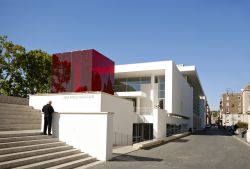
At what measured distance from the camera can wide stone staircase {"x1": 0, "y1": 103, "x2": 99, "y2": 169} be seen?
9104 millimetres

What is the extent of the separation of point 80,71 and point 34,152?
12.1 m

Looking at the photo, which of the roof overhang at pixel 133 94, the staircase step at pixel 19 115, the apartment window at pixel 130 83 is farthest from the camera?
the apartment window at pixel 130 83

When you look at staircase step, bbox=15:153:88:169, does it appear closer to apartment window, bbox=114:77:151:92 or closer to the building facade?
the building facade

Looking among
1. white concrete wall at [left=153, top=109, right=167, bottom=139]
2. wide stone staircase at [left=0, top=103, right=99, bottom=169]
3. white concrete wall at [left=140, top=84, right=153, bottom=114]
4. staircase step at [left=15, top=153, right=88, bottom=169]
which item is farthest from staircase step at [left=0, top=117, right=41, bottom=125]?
white concrete wall at [left=140, top=84, right=153, bottom=114]

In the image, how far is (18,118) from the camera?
1522 cm

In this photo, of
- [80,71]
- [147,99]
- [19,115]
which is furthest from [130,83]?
[19,115]

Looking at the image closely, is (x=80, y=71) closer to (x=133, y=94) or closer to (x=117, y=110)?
(x=117, y=110)

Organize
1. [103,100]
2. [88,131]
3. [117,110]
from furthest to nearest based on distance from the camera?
1. [117,110]
2. [103,100]
3. [88,131]

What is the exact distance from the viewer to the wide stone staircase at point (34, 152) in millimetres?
9104

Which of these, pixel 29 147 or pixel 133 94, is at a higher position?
pixel 133 94

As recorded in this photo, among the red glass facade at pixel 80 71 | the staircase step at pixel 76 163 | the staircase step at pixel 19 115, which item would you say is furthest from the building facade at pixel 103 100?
the staircase step at pixel 19 115

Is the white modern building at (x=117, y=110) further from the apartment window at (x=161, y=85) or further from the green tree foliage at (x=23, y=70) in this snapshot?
the green tree foliage at (x=23, y=70)

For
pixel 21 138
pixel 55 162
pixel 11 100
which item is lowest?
pixel 55 162

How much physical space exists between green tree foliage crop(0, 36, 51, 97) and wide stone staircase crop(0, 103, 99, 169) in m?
24.9
